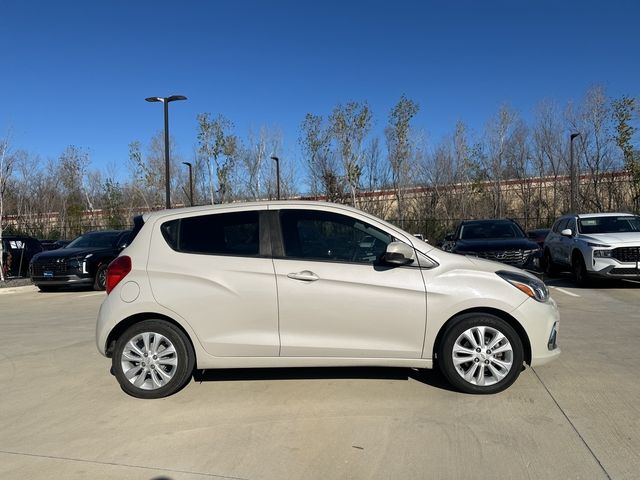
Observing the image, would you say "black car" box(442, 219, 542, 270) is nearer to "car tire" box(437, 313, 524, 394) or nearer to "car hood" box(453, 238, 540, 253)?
"car hood" box(453, 238, 540, 253)

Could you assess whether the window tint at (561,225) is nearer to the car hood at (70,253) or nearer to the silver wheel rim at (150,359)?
the silver wheel rim at (150,359)

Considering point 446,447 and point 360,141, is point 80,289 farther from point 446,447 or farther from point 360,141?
point 360,141

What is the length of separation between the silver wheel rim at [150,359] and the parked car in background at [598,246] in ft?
33.6

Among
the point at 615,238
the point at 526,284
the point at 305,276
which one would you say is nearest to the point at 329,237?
the point at 305,276

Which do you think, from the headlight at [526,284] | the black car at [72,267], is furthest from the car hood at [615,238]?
the black car at [72,267]

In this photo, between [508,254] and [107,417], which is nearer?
[107,417]

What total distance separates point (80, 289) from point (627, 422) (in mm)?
15034

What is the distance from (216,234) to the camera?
16.8 feet

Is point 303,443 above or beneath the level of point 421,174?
beneath

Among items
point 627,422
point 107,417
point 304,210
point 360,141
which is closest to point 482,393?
point 627,422

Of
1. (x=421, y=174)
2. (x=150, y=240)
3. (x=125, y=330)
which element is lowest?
(x=125, y=330)

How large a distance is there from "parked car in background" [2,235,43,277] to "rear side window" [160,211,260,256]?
15.8 meters

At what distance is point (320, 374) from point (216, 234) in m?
1.84

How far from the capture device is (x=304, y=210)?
517cm
